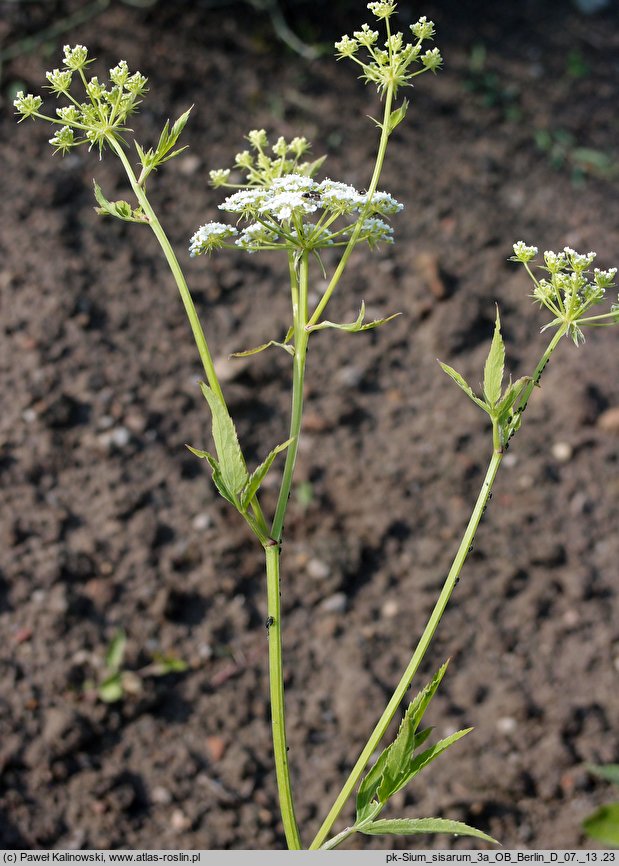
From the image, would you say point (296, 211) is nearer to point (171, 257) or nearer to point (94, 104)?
point (171, 257)

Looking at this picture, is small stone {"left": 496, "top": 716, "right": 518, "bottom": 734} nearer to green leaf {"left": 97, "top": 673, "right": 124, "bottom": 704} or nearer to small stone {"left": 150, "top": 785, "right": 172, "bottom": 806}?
small stone {"left": 150, "top": 785, "right": 172, "bottom": 806}

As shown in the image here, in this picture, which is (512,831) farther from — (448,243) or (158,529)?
(448,243)

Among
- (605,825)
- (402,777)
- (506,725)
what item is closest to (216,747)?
(506,725)

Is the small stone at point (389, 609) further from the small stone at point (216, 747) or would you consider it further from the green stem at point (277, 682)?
the green stem at point (277, 682)

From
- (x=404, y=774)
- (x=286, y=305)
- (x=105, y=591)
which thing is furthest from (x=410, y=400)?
(x=404, y=774)

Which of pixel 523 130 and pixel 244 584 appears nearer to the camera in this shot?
pixel 244 584

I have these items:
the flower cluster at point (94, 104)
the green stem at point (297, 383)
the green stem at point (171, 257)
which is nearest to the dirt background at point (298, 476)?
the green stem at point (297, 383)
